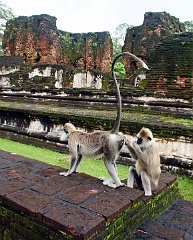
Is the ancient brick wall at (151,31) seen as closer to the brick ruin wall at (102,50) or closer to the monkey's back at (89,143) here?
the brick ruin wall at (102,50)

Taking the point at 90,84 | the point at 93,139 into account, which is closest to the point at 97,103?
the point at 93,139

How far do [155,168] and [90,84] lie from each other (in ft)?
51.1

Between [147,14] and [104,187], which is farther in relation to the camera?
[147,14]

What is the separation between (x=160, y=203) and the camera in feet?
9.07

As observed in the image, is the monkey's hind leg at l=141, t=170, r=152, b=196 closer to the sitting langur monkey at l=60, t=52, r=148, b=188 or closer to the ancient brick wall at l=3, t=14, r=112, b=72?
the sitting langur monkey at l=60, t=52, r=148, b=188

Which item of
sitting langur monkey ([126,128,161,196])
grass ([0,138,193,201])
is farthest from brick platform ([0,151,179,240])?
grass ([0,138,193,201])

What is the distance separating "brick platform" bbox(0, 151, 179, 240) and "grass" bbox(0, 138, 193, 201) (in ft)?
3.38

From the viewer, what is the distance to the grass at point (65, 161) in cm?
377

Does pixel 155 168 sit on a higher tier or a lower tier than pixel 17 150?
higher

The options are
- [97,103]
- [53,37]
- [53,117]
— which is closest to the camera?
[53,117]

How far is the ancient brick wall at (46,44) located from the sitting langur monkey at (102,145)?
1729cm

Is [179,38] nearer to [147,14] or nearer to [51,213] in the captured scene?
[51,213]

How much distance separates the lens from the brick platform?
1.82 metres

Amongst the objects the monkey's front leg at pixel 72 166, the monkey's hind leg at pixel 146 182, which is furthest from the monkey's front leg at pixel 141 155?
the monkey's front leg at pixel 72 166
